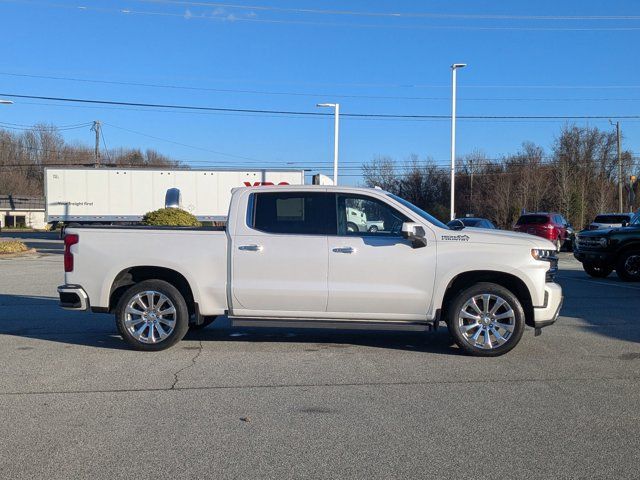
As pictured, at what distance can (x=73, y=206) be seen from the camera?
103 ft

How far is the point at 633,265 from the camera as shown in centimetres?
1548

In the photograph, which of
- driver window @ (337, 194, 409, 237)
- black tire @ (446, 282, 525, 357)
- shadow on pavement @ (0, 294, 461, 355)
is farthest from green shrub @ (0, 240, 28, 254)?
black tire @ (446, 282, 525, 357)

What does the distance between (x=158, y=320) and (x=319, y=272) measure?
2.01m

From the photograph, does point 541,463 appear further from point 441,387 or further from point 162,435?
point 162,435

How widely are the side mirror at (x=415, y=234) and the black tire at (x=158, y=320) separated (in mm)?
2713

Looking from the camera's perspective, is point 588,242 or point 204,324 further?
point 588,242

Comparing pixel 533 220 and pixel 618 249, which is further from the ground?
pixel 533 220

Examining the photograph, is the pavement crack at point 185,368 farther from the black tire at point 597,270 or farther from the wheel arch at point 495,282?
the black tire at point 597,270

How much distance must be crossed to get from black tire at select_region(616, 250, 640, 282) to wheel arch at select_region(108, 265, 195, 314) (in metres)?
12.1

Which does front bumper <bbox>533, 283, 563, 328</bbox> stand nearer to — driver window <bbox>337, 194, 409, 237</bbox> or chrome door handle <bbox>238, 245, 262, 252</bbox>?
driver window <bbox>337, 194, 409, 237</bbox>

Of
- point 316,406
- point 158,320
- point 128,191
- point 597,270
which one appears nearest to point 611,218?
point 597,270

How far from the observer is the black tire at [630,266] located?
15.4m

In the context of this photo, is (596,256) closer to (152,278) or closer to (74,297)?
(152,278)

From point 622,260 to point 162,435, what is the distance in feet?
46.1
